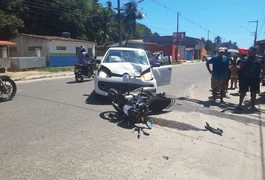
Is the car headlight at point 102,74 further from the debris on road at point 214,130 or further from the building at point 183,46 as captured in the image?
the building at point 183,46

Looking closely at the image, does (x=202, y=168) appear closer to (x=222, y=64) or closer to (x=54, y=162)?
(x=54, y=162)

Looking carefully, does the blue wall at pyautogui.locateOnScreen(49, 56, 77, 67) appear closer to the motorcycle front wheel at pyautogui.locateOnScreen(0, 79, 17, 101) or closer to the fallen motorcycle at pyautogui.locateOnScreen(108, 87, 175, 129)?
the motorcycle front wheel at pyautogui.locateOnScreen(0, 79, 17, 101)

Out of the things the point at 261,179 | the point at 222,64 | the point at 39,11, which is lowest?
the point at 261,179

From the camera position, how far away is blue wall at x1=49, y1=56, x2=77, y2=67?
25016 mm

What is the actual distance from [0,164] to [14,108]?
3.55 metres

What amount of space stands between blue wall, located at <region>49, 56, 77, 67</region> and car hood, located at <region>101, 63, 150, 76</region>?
18.3m

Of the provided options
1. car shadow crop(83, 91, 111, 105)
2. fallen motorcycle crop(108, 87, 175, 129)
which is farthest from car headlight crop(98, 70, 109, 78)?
fallen motorcycle crop(108, 87, 175, 129)

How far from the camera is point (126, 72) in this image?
Result: 7551 millimetres

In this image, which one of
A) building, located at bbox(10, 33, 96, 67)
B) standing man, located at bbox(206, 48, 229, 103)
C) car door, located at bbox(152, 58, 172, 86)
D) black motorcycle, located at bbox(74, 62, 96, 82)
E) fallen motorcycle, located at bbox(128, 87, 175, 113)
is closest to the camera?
fallen motorcycle, located at bbox(128, 87, 175, 113)

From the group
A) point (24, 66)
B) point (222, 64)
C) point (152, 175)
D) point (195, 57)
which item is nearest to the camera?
point (152, 175)

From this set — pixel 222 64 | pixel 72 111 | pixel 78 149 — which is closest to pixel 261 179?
pixel 78 149

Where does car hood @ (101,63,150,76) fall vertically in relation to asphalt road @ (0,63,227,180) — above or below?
above

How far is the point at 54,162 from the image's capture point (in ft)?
12.1

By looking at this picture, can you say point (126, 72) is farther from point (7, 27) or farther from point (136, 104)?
point (7, 27)
